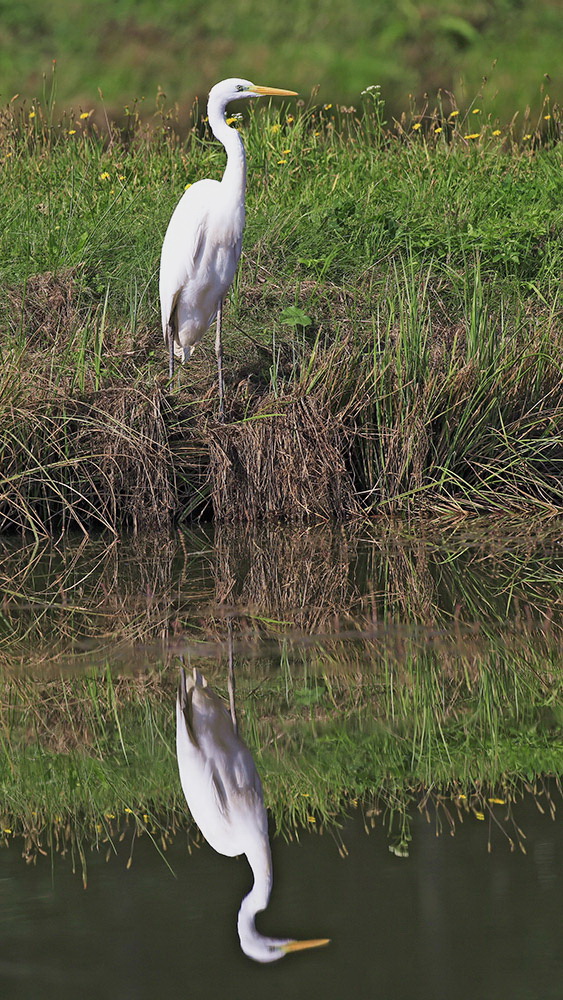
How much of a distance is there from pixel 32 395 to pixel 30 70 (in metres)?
7.22

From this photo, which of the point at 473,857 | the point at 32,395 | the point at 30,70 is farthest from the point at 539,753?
the point at 30,70

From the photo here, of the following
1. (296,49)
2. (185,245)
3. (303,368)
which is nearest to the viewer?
(303,368)

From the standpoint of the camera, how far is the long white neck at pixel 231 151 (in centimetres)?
607

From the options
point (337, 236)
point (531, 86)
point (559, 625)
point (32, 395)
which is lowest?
point (559, 625)

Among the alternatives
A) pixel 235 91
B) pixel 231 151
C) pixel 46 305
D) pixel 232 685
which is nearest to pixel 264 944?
pixel 232 685

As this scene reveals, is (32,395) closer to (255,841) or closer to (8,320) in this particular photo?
(8,320)

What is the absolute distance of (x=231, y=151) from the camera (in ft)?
20.2

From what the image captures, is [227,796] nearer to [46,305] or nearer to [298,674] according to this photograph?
[298,674]

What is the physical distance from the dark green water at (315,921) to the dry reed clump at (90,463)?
10.4 ft

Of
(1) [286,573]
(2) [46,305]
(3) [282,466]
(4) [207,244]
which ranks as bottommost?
(1) [286,573]

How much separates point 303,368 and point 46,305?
4.96 ft

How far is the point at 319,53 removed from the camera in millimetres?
11562

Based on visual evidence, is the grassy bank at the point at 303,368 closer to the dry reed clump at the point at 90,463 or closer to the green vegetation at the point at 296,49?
the dry reed clump at the point at 90,463

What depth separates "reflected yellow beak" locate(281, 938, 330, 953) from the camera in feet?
7.32
